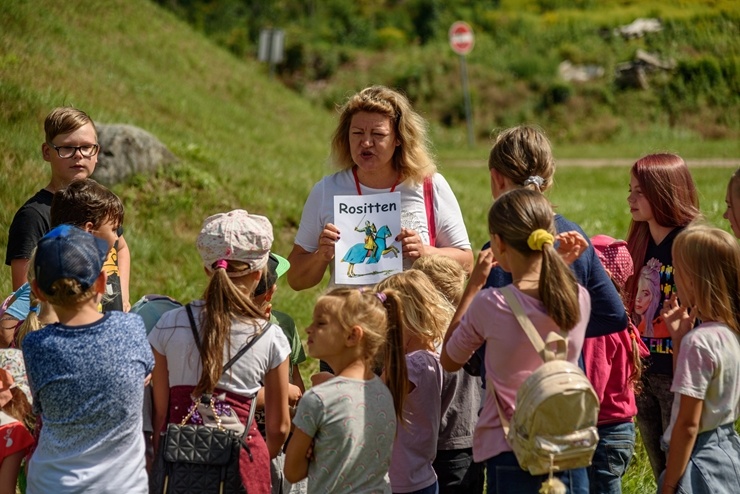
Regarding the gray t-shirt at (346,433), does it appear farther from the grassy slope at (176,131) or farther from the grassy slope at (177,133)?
the grassy slope at (176,131)

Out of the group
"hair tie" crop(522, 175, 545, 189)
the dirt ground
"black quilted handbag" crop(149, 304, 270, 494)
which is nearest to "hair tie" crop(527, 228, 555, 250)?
"hair tie" crop(522, 175, 545, 189)

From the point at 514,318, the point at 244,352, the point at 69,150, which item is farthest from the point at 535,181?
the point at 69,150

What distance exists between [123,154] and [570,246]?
23.5ft

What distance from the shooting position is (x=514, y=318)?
3.37 m

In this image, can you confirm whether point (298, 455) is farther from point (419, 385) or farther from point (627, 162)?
point (627, 162)

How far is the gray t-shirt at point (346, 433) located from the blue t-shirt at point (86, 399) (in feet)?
2.11

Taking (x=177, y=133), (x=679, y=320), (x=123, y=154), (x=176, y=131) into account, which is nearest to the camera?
(x=679, y=320)

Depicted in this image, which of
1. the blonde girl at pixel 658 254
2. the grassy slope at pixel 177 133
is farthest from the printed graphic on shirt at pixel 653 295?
the grassy slope at pixel 177 133

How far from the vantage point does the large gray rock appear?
9797 millimetres

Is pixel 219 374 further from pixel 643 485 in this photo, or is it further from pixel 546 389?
pixel 643 485

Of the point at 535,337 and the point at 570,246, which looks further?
the point at 570,246

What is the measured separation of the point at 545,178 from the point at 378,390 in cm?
116

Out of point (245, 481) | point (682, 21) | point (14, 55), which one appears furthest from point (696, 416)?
point (682, 21)

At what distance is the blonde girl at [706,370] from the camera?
12.1ft
